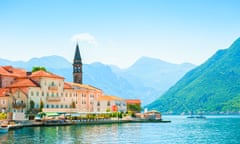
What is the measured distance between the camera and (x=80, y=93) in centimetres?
15262

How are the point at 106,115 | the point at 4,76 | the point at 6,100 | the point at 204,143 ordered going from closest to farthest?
the point at 204,143
the point at 6,100
the point at 4,76
the point at 106,115

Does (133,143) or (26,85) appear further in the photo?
(26,85)

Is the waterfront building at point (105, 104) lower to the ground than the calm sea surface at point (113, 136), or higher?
higher

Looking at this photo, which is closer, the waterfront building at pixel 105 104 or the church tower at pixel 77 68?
the waterfront building at pixel 105 104

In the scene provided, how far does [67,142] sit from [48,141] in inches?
141

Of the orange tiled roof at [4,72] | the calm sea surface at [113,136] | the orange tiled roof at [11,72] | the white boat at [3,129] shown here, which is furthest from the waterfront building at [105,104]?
the white boat at [3,129]

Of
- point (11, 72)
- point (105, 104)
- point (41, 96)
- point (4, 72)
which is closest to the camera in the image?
point (41, 96)

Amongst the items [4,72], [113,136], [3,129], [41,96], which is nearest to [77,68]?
[4,72]

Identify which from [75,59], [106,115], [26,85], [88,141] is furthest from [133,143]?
[75,59]

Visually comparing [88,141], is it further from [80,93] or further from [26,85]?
[80,93]

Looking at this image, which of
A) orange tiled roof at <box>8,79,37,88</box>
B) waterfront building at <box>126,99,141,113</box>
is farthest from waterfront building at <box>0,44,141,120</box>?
waterfront building at <box>126,99,141,113</box>

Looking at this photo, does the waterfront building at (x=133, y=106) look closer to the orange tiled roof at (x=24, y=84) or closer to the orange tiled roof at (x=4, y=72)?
the orange tiled roof at (x=4, y=72)

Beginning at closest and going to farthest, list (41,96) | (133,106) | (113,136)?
(113,136)
(41,96)
(133,106)

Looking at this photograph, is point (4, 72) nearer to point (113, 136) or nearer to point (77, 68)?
point (77, 68)
